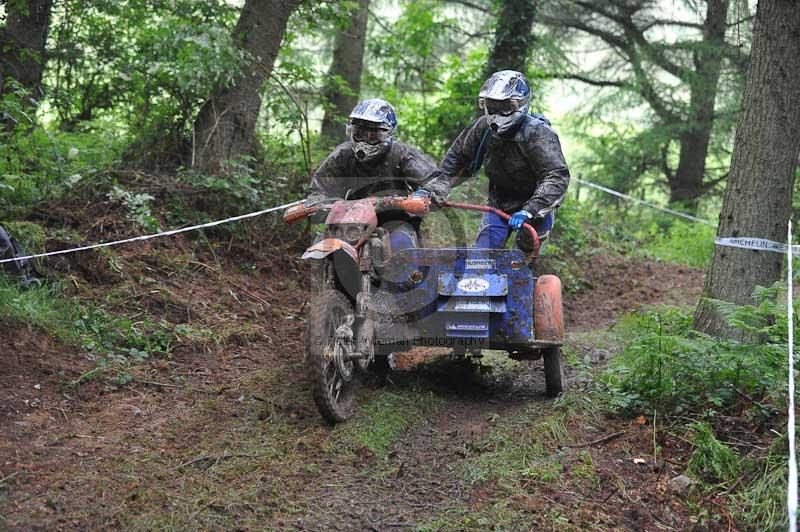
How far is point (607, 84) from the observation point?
1819 cm

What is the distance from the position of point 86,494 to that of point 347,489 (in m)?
1.32

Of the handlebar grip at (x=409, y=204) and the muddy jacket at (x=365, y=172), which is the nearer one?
the handlebar grip at (x=409, y=204)

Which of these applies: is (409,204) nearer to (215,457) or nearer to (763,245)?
(215,457)

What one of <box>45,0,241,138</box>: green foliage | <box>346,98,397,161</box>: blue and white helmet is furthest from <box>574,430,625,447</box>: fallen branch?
<box>45,0,241,138</box>: green foliage

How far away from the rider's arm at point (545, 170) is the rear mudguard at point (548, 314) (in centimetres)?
56

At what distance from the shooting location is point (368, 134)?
639 cm

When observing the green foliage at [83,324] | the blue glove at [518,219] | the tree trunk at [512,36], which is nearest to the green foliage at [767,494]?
the blue glove at [518,219]

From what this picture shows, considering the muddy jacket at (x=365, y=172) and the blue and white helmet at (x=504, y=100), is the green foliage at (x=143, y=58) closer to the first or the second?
the muddy jacket at (x=365, y=172)

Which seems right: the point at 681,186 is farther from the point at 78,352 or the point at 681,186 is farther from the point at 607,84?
the point at 78,352

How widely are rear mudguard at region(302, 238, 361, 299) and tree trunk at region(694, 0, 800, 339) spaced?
2.88 metres

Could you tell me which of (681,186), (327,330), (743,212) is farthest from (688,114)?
(327,330)

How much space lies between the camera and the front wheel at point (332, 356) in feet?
16.4

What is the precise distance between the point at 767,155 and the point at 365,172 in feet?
10.3

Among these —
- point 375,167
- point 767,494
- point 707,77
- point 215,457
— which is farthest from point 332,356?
point 707,77
